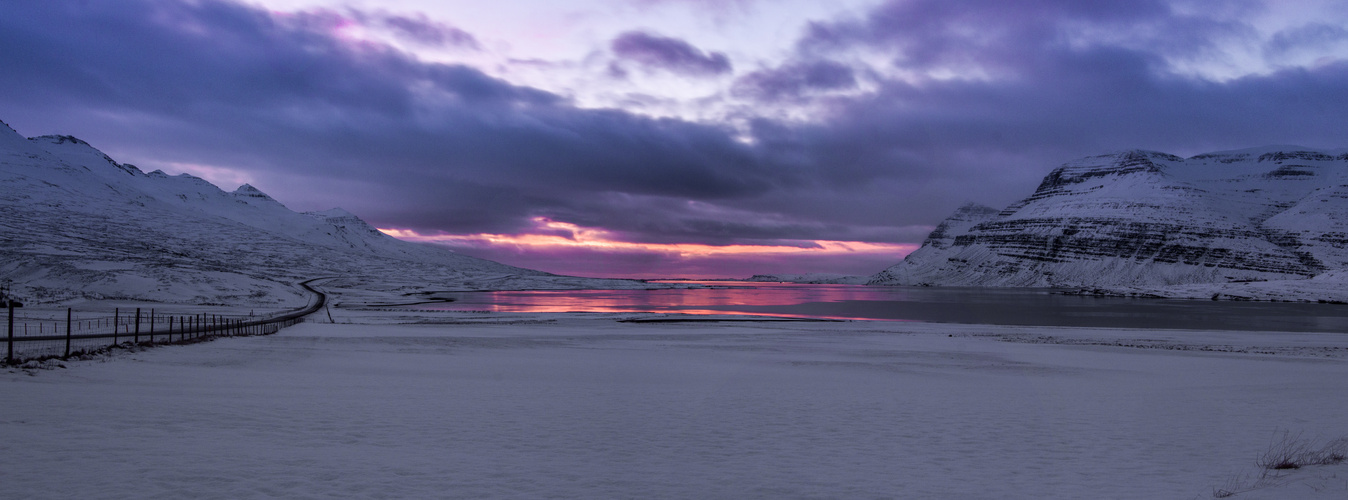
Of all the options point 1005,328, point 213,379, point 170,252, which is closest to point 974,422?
point 213,379

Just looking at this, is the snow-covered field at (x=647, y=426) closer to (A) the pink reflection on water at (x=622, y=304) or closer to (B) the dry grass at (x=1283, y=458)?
(B) the dry grass at (x=1283, y=458)

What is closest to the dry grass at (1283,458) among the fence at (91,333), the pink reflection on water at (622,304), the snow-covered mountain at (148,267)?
the fence at (91,333)

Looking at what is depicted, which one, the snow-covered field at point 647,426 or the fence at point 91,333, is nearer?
the snow-covered field at point 647,426

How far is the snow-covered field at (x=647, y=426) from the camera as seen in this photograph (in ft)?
30.5

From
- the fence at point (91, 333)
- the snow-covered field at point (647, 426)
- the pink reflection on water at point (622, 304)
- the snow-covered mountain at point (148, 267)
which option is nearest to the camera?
the snow-covered field at point (647, 426)

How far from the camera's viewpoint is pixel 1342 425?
47.3 ft

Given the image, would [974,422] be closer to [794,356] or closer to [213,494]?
[213,494]

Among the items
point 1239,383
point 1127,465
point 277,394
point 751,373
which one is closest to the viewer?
point 1127,465

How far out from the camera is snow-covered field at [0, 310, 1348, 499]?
9.29 meters

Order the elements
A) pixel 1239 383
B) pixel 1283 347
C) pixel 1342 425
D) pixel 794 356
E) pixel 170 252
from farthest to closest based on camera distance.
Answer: pixel 170 252
pixel 1283 347
pixel 794 356
pixel 1239 383
pixel 1342 425

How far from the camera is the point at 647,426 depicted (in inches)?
534

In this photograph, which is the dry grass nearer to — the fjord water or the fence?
the fence

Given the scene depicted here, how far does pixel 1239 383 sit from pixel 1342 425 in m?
7.34

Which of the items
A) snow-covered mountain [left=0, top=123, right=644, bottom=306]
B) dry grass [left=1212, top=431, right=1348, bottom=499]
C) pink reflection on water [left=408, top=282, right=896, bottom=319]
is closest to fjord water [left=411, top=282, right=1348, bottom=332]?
pink reflection on water [left=408, top=282, right=896, bottom=319]
